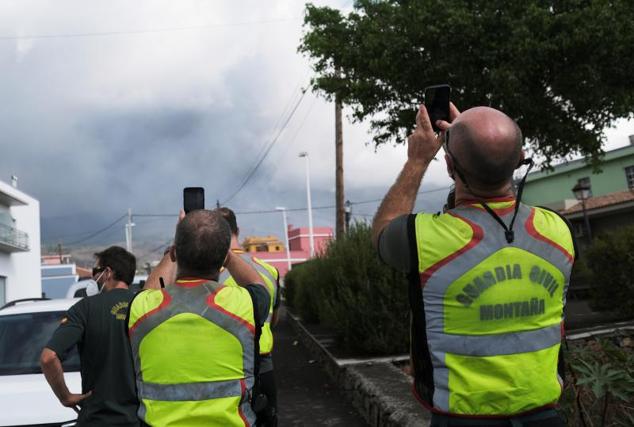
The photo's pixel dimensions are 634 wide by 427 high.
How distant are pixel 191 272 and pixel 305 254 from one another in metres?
70.4

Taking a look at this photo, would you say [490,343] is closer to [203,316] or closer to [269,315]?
[203,316]

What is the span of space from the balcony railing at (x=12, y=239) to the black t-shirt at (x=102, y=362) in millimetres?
36310

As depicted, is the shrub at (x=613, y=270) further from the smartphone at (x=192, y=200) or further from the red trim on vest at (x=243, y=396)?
the red trim on vest at (x=243, y=396)

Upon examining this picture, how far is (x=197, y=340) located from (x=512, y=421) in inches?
43.2

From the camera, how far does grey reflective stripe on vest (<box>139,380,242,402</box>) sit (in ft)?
7.20

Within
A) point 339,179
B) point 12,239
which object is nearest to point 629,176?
point 339,179

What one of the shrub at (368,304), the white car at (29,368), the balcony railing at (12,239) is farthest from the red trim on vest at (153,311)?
the balcony railing at (12,239)

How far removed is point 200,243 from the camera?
2.32m

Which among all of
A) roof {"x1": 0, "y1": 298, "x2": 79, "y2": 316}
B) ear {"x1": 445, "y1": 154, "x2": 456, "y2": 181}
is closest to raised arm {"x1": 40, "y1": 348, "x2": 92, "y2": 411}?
ear {"x1": 445, "y1": 154, "x2": 456, "y2": 181}

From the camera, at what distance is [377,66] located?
38.8ft

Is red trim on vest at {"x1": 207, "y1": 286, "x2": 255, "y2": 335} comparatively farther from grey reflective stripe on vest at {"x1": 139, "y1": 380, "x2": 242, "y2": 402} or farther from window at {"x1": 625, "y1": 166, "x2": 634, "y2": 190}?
window at {"x1": 625, "y1": 166, "x2": 634, "y2": 190}

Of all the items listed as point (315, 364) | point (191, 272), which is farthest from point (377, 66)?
point (191, 272)

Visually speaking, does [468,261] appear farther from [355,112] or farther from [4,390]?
[355,112]

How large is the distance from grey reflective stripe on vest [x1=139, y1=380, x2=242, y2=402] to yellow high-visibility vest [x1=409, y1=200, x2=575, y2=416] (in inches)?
29.1
